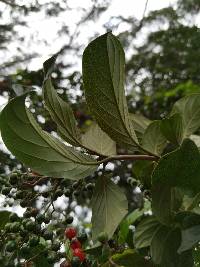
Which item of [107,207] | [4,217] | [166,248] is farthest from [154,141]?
[4,217]

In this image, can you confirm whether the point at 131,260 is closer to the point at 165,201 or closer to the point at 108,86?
the point at 165,201

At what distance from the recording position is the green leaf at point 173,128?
4.36ft

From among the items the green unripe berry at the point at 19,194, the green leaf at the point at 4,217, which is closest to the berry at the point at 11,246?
the green unripe berry at the point at 19,194

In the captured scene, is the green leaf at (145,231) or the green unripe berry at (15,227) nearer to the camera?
the green leaf at (145,231)

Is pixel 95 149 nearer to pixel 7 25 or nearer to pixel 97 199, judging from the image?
pixel 97 199

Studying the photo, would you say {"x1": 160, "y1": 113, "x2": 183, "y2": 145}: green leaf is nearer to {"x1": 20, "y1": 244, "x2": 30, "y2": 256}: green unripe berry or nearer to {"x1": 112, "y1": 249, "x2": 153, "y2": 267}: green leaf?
{"x1": 112, "y1": 249, "x2": 153, "y2": 267}: green leaf

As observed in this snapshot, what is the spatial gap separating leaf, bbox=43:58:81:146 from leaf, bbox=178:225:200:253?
374 millimetres

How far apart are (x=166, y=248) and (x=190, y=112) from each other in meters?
0.42

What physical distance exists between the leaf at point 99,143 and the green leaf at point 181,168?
0.26 m

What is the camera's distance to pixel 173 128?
1.34 meters

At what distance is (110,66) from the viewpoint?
119cm

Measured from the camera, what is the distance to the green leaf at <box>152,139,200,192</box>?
1083mm

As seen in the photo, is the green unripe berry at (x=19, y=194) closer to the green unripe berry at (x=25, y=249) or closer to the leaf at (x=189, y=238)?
the green unripe berry at (x=25, y=249)

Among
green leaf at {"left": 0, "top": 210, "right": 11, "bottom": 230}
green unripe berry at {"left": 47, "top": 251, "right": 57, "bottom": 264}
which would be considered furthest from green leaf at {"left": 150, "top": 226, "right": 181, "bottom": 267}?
green leaf at {"left": 0, "top": 210, "right": 11, "bottom": 230}
